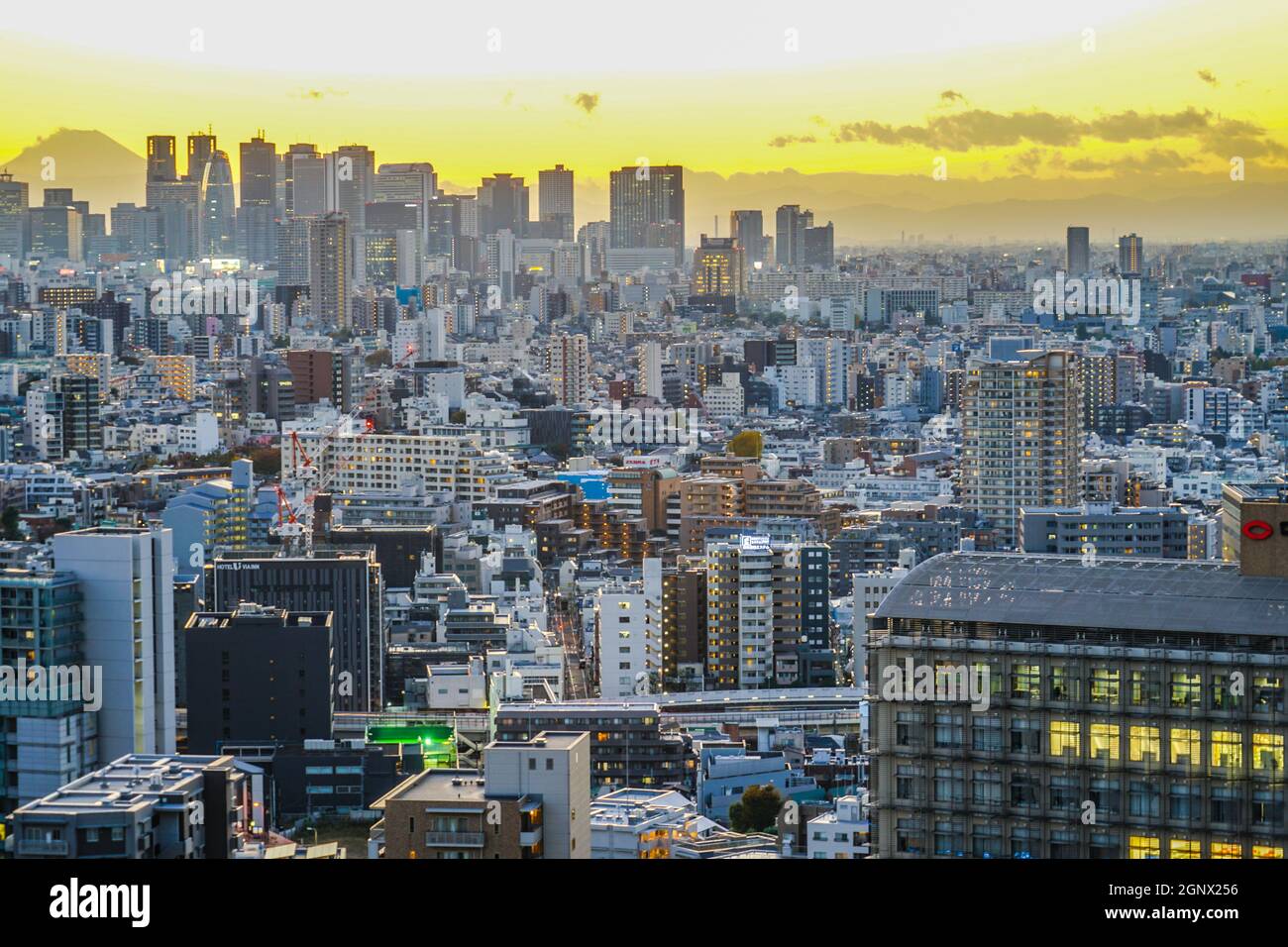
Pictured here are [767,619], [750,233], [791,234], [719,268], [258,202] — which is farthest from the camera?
[719,268]

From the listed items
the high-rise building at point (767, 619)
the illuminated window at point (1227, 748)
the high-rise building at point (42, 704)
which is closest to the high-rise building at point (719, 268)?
the high-rise building at point (767, 619)

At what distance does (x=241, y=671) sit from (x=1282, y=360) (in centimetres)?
1715

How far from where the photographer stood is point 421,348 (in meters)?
29.9

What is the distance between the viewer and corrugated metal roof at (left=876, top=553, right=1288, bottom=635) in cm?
449

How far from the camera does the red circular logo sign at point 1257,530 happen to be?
195 inches

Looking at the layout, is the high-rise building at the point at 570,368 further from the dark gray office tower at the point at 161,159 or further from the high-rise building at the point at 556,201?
the dark gray office tower at the point at 161,159

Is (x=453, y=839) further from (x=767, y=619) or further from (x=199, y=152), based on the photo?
(x=199, y=152)

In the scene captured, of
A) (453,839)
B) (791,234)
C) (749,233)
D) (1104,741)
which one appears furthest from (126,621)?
(749,233)

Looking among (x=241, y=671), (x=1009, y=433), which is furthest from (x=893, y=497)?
(x=241, y=671)

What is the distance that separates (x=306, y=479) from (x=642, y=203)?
7.93 meters

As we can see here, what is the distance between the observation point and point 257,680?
855 cm

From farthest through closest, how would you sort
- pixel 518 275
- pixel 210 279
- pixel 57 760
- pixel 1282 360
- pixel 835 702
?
pixel 518 275, pixel 210 279, pixel 1282 360, pixel 835 702, pixel 57 760

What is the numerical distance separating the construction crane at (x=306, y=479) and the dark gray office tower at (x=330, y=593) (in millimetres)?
1098
